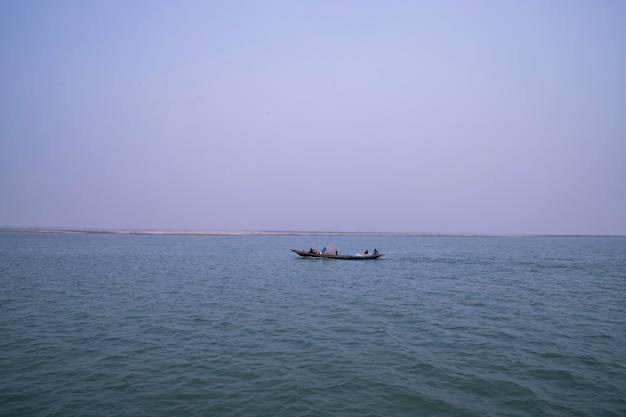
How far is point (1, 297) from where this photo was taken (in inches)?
1071

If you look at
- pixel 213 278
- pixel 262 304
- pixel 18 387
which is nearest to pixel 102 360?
pixel 18 387

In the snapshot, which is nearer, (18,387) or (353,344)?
(18,387)

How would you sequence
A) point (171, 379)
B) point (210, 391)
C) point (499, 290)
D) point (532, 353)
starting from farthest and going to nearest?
point (499, 290) < point (532, 353) < point (171, 379) < point (210, 391)

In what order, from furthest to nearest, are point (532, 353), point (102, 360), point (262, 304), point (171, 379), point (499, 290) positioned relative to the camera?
point (499, 290) → point (262, 304) → point (532, 353) → point (102, 360) → point (171, 379)

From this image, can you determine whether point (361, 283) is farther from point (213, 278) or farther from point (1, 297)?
point (1, 297)

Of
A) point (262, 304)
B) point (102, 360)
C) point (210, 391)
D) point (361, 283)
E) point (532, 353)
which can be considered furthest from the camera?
point (361, 283)

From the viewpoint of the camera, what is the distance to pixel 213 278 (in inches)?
1550

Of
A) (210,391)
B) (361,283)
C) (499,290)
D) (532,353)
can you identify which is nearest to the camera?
(210,391)

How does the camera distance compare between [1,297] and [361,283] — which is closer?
[1,297]

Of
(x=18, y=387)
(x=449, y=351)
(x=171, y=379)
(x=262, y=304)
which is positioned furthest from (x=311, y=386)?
(x=262, y=304)

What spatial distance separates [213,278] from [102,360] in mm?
24424

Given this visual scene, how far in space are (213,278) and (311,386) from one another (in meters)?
28.2

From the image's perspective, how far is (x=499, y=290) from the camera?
34.5 m

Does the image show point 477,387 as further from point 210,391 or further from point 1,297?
point 1,297
